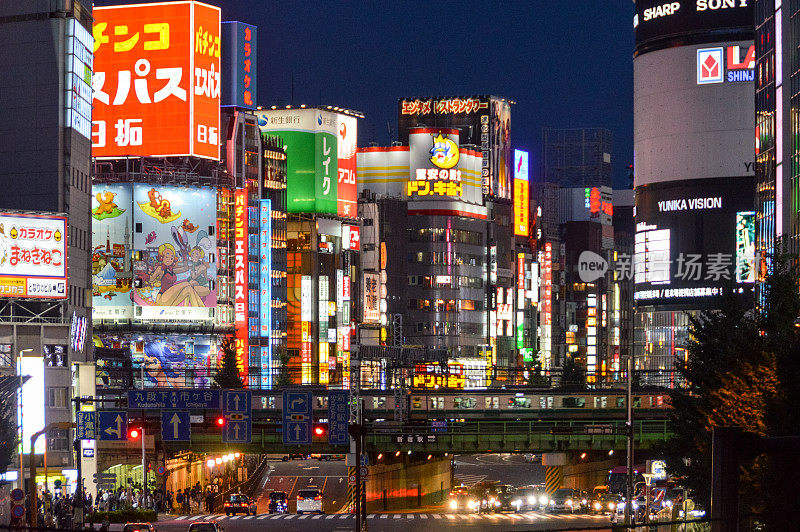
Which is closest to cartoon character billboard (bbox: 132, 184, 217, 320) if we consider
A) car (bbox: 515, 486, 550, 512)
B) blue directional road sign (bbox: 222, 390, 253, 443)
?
car (bbox: 515, 486, 550, 512)

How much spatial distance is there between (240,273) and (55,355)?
55.5 metres

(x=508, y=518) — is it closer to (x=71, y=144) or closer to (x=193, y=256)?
(x=71, y=144)

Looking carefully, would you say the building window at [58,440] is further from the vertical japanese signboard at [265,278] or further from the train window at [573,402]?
the vertical japanese signboard at [265,278]

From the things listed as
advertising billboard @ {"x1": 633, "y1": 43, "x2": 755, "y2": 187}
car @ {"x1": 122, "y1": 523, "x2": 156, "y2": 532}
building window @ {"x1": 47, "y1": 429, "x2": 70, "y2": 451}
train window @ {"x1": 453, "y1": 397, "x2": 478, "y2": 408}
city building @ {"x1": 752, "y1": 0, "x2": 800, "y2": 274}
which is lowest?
car @ {"x1": 122, "y1": 523, "x2": 156, "y2": 532}

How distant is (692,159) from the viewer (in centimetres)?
14325

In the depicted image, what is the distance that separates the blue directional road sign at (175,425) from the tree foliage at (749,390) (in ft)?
74.7

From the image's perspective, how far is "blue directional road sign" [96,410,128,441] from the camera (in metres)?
65.7

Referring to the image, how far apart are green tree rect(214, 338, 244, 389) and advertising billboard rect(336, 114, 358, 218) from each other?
52533 millimetres

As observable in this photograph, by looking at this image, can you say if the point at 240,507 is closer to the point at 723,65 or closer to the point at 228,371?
the point at 228,371

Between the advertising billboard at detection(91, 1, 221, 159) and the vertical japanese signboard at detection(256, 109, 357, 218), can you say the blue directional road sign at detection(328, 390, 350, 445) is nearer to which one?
the advertising billboard at detection(91, 1, 221, 159)

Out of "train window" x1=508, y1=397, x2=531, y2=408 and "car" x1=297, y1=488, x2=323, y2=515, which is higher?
"train window" x1=508, y1=397, x2=531, y2=408

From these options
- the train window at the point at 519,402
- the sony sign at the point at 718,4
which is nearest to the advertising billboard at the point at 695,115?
the sony sign at the point at 718,4

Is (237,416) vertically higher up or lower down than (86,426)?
higher up

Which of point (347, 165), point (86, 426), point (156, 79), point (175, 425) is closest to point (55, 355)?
point (86, 426)
